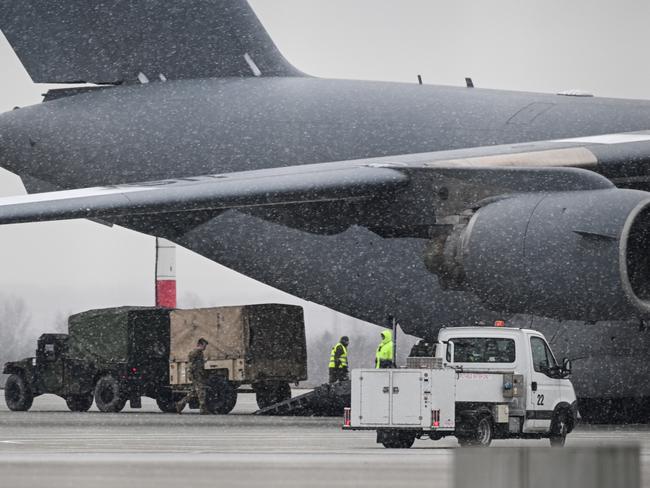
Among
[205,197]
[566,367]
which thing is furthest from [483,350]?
[205,197]

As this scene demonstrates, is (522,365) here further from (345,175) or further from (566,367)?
(345,175)

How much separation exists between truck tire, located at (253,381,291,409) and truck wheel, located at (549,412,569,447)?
941 centimetres

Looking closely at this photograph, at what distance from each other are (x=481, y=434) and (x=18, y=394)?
13579mm

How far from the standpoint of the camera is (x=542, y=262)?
15.4 m

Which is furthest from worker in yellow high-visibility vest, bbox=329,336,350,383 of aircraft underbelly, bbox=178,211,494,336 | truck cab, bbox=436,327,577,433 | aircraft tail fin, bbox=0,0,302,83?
truck cab, bbox=436,327,577,433

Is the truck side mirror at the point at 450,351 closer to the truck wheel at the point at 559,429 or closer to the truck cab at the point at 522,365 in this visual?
the truck cab at the point at 522,365

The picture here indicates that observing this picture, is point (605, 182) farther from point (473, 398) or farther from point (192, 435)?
point (192, 435)

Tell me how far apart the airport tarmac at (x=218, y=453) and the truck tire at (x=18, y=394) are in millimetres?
4458

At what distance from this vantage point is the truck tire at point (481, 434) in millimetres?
14883

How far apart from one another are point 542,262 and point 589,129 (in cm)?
468

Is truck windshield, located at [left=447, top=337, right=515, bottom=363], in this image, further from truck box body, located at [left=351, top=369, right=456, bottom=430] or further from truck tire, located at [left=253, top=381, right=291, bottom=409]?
truck tire, located at [left=253, top=381, right=291, bottom=409]

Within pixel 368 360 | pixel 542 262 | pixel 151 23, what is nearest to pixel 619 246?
pixel 542 262

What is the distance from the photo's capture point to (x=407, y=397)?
15.0 m

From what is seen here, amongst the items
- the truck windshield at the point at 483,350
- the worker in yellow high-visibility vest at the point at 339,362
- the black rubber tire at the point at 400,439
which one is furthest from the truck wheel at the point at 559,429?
the worker in yellow high-visibility vest at the point at 339,362
